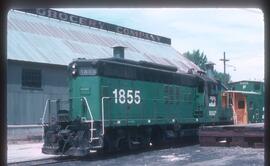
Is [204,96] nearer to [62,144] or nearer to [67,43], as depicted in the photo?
[62,144]

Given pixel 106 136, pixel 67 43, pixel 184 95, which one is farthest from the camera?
pixel 67 43

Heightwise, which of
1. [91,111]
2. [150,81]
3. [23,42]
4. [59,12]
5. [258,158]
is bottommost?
[258,158]

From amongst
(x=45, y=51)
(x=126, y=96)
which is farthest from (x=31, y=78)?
(x=126, y=96)

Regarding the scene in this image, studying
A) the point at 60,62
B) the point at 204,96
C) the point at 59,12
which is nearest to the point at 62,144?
the point at 204,96

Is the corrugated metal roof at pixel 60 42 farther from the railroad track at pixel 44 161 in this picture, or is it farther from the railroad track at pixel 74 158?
the railroad track at pixel 44 161

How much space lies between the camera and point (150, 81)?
19484mm

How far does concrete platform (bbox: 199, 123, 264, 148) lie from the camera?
63.5ft

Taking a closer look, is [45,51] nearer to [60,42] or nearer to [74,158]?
[60,42]

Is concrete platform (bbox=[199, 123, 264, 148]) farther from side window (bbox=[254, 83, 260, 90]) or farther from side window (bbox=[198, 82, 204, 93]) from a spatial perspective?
side window (bbox=[254, 83, 260, 90])

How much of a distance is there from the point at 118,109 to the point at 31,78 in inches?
442

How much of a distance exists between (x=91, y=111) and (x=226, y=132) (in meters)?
6.78

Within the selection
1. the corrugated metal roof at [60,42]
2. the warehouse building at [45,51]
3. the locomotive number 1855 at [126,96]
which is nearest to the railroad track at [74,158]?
the locomotive number 1855 at [126,96]

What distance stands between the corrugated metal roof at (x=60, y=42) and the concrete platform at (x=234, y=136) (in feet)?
39.4

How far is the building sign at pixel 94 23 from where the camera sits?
113ft
